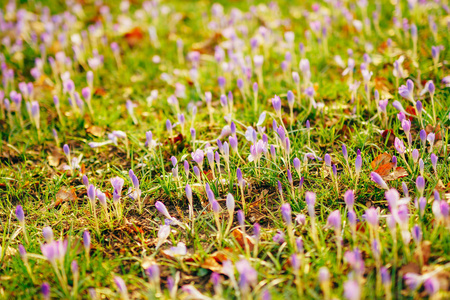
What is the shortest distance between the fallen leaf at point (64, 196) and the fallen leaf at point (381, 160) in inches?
70.8

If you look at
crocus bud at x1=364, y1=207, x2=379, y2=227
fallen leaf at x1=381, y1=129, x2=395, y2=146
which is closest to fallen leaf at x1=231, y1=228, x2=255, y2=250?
crocus bud at x1=364, y1=207, x2=379, y2=227

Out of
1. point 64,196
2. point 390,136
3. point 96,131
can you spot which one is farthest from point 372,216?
point 96,131

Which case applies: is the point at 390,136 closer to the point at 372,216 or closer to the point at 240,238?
the point at 372,216

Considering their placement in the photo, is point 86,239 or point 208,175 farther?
point 208,175

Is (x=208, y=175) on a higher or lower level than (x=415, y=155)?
lower

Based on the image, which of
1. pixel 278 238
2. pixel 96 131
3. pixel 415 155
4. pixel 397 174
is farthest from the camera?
pixel 96 131

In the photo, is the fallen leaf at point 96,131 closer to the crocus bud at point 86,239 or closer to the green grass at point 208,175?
the green grass at point 208,175

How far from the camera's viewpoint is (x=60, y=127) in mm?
3281

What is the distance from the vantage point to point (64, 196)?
2.52 m

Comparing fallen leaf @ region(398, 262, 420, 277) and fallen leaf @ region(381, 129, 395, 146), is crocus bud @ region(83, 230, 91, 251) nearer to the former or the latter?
fallen leaf @ region(398, 262, 420, 277)

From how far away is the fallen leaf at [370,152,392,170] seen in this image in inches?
93.9

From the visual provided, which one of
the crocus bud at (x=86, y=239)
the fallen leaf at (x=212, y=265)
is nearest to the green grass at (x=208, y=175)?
the fallen leaf at (x=212, y=265)

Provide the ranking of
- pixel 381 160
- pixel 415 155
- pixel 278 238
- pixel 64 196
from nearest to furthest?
pixel 278 238, pixel 415 155, pixel 381 160, pixel 64 196

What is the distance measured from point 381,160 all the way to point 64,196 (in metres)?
1.92
